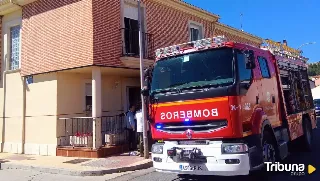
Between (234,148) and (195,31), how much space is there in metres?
12.6

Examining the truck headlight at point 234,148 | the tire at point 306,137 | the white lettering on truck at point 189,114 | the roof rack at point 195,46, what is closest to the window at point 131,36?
the roof rack at point 195,46

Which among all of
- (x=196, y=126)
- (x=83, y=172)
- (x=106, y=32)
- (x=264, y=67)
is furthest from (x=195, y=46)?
(x=106, y=32)

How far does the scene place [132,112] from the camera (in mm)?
11695

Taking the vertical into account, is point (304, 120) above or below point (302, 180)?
above

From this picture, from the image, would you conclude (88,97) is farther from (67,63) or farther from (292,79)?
(292,79)

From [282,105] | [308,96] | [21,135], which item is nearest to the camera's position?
[282,105]

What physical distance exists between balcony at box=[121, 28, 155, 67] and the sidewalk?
3.61m

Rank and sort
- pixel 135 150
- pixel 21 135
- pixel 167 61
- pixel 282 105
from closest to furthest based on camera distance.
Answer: pixel 167 61 < pixel 282 105 < pixel 135 150 < pixel 21 135

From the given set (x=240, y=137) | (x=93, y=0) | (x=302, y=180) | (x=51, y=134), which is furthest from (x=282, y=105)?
(x=51, y=134)

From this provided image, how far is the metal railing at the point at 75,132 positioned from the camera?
11.8 metres

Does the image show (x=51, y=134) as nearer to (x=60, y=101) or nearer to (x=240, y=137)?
(x=60, y=101)

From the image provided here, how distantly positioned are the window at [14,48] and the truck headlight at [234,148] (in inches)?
451

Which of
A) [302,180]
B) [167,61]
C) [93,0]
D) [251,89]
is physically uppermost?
[93,0]

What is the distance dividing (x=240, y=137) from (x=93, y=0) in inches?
314
